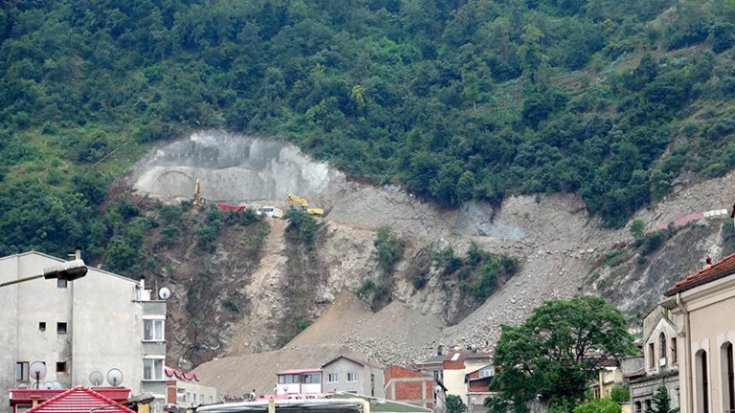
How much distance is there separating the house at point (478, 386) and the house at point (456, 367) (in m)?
1.63

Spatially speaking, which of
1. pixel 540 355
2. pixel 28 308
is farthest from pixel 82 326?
pixel 540 355

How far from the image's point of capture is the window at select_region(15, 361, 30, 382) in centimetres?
7665

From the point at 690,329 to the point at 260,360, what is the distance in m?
156

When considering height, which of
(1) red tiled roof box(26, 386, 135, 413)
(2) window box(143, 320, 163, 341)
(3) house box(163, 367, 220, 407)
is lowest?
(1) red tiled roof box(26, 386, 135, 413)

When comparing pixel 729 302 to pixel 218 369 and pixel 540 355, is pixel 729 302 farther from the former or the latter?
pixel 218 369

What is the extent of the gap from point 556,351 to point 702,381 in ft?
228

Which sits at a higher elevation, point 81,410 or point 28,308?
point 28,308

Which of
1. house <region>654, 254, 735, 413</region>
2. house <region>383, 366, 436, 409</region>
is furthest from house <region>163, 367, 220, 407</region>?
house <region>654, 254, 735, 413</region>

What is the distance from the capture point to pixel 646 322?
7081 centimetres

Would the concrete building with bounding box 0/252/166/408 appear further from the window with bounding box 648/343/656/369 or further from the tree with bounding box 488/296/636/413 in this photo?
the tree with bounding box 488/296/636/413

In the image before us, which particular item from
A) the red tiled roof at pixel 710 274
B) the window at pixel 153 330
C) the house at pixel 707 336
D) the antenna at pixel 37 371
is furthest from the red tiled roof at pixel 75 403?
the window at pixel 153 330

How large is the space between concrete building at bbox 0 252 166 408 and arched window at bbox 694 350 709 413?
1799 inches

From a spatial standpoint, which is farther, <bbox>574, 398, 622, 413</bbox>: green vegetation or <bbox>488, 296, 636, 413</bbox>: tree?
<bbox>488, 296, 636, 413</bbox>: tree

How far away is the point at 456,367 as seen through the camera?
16875 centimetres
